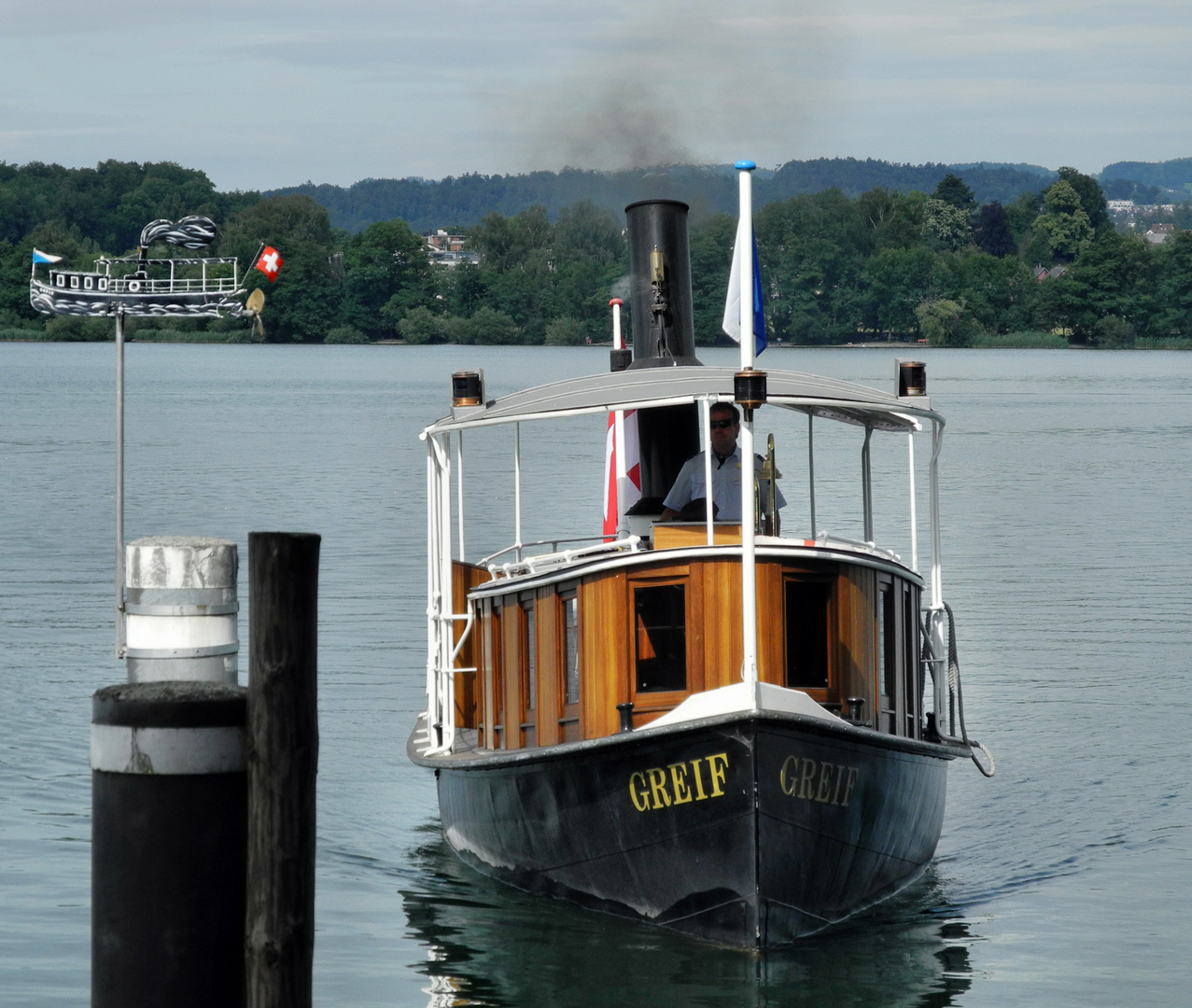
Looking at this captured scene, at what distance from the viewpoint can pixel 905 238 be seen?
147m

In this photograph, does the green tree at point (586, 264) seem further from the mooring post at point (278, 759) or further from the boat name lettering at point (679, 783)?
the mooring post at point (278, 759)

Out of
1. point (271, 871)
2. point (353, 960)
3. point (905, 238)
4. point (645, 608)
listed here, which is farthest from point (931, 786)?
point (905, 238)

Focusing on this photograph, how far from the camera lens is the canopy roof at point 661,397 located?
422 inches

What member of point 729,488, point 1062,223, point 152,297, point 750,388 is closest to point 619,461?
point 729,488

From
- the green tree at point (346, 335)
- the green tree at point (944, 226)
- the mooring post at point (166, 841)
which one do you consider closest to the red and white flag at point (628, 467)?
the mooring post at point (166, 841)

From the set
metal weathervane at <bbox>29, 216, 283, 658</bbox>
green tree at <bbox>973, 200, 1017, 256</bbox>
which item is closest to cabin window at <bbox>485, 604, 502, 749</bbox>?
metal weathervane at <bbox>29, 216, 283, 658</bbox>

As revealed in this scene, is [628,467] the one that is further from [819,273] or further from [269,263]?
[819,273]

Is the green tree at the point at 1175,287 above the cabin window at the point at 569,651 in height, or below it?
above

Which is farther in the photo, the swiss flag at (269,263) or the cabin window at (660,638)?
the swiss flag at (269,263)

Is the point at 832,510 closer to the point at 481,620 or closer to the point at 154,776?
the point at 481,620

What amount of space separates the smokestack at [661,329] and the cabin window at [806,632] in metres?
3.20

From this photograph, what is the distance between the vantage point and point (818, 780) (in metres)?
10.1

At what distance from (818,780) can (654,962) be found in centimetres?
159

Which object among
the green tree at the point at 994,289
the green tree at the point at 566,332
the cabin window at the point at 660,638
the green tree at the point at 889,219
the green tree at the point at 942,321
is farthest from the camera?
the green tree at the point at 994,289
